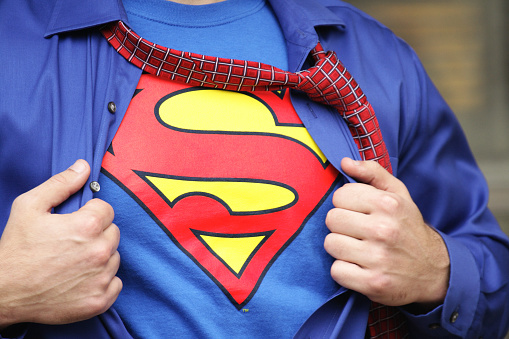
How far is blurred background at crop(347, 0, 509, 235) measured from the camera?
13.0ft

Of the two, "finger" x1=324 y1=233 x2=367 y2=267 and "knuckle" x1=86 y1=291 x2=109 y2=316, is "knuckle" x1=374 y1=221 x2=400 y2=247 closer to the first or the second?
"finger" x1=324 y1=233 x2=367 y2=267

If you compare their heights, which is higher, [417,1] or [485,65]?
[417,1]

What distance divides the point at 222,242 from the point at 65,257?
34 cm

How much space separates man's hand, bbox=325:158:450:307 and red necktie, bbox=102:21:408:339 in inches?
4.6

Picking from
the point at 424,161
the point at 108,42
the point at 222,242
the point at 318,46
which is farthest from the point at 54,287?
the point at 424,161

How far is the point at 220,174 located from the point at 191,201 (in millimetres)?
87

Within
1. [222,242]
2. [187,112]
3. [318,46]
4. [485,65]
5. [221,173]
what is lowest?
[485,65]

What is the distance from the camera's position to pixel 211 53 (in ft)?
4.70

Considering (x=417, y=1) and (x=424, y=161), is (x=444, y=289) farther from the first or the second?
(x=417, y=1)

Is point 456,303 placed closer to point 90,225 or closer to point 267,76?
point 267,76

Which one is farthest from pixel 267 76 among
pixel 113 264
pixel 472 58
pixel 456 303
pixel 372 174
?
pixel 472 58

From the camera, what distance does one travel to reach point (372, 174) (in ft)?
4.54

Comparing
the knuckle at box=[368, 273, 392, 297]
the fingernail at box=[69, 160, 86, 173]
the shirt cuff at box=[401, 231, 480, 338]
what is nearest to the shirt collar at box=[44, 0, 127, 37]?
the fingernail at box=[69, 160, 86, 173]

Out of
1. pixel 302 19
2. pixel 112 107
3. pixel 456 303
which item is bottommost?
pixel 456 303
